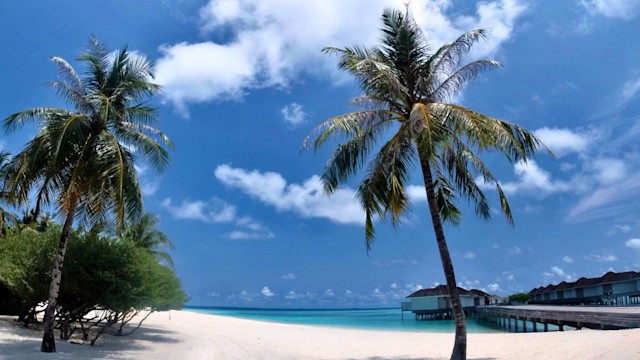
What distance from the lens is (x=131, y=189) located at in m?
16.5

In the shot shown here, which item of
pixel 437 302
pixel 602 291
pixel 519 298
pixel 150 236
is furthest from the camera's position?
pixel 519 298

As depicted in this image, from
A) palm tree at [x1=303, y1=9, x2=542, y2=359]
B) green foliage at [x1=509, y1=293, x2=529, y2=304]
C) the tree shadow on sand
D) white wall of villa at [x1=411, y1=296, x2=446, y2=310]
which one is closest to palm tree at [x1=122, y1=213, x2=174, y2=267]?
the tree shadow on sand

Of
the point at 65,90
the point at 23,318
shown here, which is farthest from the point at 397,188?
the point at 23,318

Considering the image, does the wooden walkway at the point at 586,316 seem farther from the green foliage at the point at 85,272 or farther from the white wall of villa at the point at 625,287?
the green foliage at the point at 85,272

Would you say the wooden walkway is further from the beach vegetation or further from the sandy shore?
the beach vegetation

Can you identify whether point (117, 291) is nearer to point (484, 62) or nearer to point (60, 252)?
point (60, 252)

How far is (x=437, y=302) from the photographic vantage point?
209ft

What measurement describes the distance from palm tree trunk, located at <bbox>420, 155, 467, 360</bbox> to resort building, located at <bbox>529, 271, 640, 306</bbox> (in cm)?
4599

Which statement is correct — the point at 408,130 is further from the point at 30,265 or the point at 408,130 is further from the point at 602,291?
the point at 602,291

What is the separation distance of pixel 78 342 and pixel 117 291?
2710 millimetres

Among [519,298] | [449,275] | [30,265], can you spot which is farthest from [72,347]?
[519,298]

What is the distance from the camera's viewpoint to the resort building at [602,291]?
51.2 m

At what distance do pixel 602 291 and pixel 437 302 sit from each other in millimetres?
18712

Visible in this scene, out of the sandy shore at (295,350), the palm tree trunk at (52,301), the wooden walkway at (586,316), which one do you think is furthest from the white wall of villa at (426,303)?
the palm tree trunk at (52,301)
